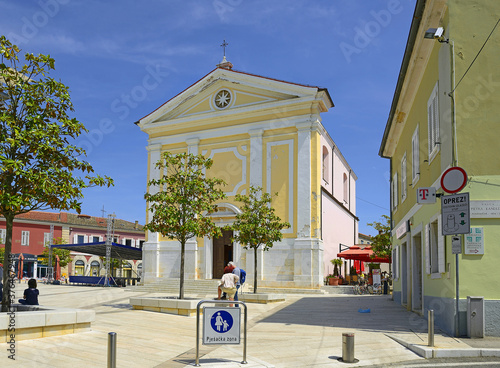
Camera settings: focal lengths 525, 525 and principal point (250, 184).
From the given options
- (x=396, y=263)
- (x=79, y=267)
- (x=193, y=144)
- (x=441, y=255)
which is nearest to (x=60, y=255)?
(x=79, y=267)

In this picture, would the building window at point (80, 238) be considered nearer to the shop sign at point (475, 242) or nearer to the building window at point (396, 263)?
the building window at point (396, 263)

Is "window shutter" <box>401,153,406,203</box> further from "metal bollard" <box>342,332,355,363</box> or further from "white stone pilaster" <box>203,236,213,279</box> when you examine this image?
"white stone pilaster" <box>203,236,213,279</box>

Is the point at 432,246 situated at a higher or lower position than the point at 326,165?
lower

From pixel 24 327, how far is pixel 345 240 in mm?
35272

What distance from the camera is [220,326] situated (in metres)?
7.89

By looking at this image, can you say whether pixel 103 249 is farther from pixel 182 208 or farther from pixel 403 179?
pixel 403 179

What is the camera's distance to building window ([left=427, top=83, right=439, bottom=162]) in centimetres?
1281

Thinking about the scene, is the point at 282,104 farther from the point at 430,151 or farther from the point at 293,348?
the point at 293,348

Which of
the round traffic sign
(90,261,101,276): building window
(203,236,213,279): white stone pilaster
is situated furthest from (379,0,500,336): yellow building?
(90,261,101,276): building window

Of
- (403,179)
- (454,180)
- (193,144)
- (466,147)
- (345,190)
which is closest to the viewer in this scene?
(454,180)

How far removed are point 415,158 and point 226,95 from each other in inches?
771

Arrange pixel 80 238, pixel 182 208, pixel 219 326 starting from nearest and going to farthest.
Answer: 1. pixel 219 326
2. pixel 182 208
3. pixel 80 238

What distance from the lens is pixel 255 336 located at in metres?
11.4

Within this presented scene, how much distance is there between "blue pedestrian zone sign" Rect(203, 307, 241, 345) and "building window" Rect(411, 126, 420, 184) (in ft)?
32.3
